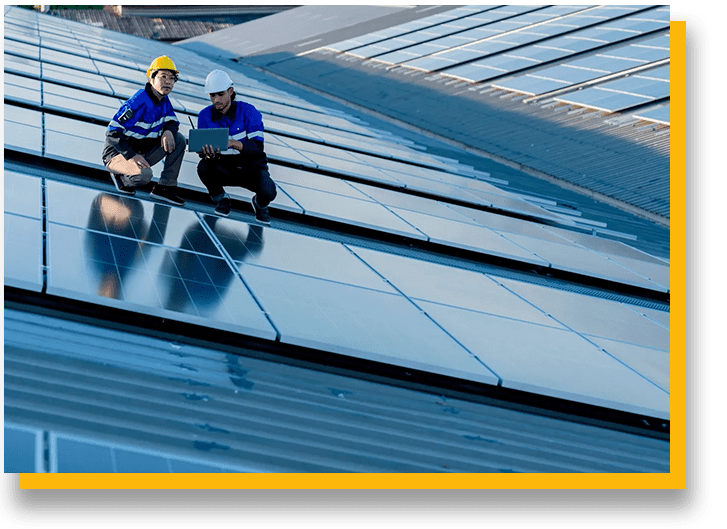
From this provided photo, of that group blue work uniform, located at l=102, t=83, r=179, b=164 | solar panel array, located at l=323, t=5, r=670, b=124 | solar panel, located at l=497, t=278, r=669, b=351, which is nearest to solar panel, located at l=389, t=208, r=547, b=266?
solar panel, located at l=497, t=278, r=669, b=351

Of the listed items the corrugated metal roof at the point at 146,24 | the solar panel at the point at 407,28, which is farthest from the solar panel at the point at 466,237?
the corrugated metal roof at the point at 146,24

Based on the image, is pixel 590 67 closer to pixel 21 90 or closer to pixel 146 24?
Result: pixel 21 90

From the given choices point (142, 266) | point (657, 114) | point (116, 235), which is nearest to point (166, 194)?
point (116, 235)

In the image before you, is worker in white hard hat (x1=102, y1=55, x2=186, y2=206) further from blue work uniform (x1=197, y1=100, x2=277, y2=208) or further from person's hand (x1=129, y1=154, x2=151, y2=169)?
blue work uniform (x1=197, y1=100, x2=277, y2=208)

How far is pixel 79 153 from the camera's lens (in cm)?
909

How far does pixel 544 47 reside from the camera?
24625 millimetres

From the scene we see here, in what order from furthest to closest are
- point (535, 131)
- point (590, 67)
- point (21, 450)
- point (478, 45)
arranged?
point (478, 45), point (590, 67), point (535, 131), point (21, 450)

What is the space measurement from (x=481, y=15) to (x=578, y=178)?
15697 millimetres

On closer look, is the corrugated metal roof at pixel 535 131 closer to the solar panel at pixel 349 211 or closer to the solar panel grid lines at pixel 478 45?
the solar panel grid lines at pixel 478 45

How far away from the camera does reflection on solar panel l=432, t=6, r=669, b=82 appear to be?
23.5 meters

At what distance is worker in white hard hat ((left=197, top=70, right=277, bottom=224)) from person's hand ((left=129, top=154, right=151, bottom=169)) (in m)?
0.61

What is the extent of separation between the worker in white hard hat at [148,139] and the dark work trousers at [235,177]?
1.05ft

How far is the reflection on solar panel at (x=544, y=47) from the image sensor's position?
924 inches

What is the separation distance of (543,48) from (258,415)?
21382mm
